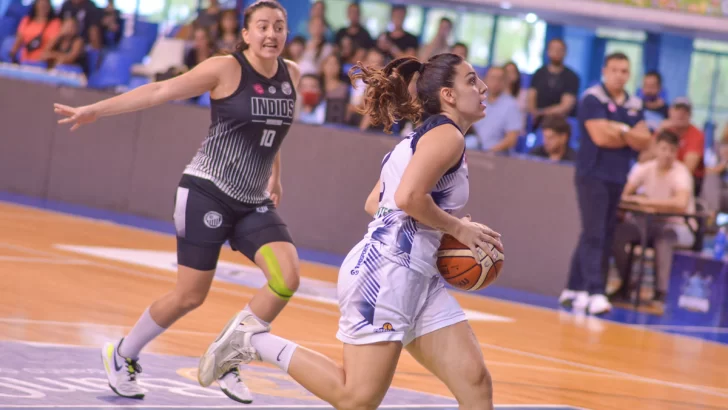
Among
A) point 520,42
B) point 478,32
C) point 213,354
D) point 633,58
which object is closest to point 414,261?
point 213,354

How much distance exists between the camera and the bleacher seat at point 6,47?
Result: 1766 centimetres

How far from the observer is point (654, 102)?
14.0 m

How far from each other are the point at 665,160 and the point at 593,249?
1.56 meters

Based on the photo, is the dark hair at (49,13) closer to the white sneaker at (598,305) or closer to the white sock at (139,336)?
the white sneaker at (598,305)

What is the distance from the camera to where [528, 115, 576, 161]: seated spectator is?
41.5 feet

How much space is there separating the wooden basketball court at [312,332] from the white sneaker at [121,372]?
81 mm

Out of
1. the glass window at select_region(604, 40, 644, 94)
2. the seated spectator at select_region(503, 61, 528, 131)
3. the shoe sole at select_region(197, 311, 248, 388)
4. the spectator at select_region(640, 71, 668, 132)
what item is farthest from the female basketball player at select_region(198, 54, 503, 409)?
the glass window at select_region(604, 40, 644, 94)

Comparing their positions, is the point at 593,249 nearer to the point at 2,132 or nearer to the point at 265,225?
the point at 265,225

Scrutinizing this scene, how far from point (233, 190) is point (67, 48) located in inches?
457

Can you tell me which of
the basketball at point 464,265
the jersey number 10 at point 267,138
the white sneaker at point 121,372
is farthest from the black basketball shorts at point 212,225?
the basketball at point 464,265

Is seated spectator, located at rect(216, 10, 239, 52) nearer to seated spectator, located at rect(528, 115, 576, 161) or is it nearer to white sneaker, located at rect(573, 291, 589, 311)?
seated spectator, located at rect(528, 115, 576, 161)

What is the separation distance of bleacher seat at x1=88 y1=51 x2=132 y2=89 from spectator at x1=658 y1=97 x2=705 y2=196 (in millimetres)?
7413

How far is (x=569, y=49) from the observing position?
19672mm

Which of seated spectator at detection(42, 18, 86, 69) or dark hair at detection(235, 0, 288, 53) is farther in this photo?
seated spectator at detection(42, 18, 86, 69)
